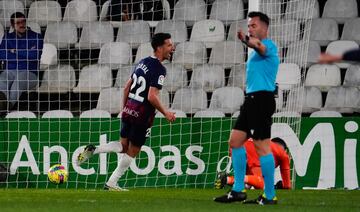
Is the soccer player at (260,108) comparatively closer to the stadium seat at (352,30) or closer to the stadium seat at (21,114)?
the stadium seat at (21,114)

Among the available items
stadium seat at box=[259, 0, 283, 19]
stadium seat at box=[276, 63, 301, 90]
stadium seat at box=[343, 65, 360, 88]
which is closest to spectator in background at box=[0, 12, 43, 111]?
stadium seat at box=[259, 0, 283, 19]

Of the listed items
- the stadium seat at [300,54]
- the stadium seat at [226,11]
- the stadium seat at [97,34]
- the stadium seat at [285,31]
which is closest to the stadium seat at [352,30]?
the stadium seat at [300,54]

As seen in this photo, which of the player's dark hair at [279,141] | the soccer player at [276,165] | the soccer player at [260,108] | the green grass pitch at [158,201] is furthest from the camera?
the player's dark hair at [279,141]

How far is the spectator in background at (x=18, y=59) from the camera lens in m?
16.5

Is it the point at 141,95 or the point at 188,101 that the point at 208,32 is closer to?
the point at 188,101

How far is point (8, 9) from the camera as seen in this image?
18.0 metres

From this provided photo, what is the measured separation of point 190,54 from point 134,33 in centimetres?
100

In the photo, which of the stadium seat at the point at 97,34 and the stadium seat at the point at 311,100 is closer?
the stadium seat at the point at 311,100

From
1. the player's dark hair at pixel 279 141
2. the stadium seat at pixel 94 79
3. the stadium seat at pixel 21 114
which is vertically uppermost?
the stadium seat at pixel 94 79

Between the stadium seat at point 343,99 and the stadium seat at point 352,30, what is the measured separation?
1.28m

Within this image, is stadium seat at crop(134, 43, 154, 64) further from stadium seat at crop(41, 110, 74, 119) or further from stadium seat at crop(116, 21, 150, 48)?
stadium seat at crop(41, 110, 74, 119)

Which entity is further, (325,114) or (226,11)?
(226,11)

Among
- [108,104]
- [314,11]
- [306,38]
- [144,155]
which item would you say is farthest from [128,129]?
[314,11]

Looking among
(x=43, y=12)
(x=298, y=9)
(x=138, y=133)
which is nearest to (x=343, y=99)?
(x=298, y=9)
